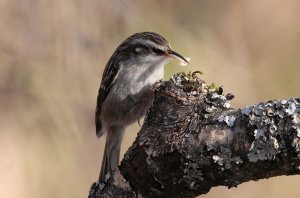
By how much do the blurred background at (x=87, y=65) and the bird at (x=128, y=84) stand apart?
239 millimetres

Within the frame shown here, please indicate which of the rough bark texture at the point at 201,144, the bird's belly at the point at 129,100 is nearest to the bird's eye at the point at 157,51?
the bird's belly at the point at 129,100

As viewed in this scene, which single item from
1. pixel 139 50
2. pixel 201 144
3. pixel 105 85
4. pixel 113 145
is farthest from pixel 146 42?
pixel 201 144

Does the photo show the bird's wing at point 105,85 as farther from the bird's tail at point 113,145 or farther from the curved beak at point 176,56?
the curved beak at point 176,56

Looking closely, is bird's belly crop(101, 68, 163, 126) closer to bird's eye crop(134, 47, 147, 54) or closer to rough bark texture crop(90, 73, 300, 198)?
bird's eye crop(134, 47, 147, 54)

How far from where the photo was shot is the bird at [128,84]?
4.02m

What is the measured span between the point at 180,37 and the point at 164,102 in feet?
7.70

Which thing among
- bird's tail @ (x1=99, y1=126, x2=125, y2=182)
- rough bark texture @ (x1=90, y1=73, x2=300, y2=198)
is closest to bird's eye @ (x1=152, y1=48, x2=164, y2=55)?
bird's tail @ (x1=99, y1=126, x2=125, y2=182)

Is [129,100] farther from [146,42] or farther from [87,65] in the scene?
[87,65]

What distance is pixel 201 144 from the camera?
2.26 meters

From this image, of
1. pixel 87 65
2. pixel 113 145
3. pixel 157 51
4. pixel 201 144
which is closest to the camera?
pixel 201 144

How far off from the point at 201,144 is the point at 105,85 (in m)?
2.16

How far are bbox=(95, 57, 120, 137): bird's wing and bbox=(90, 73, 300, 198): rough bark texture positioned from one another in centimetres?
172

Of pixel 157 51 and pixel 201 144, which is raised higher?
pixel 157 51

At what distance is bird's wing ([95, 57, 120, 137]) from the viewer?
4.28m
